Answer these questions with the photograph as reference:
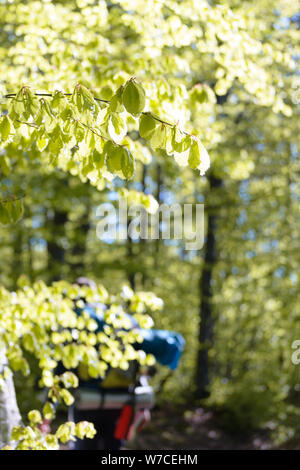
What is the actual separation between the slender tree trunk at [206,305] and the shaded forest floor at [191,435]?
92cm

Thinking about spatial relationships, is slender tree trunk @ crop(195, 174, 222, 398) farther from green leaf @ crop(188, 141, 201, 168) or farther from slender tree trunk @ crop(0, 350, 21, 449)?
green leaf @ crop(188, 141, 201, 168)

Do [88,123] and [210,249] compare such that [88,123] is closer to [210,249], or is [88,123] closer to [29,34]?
[29,34]

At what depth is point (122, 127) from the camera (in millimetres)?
2432

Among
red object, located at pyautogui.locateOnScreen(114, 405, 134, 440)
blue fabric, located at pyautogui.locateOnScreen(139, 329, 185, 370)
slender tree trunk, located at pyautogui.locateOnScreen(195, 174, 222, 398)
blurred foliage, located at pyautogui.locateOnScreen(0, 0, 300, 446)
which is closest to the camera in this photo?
blue fabric, located at pyautogui.locateOnScreen(139, 329, 185, 370)

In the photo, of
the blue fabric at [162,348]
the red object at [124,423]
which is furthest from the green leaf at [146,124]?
the red object at [124,423]

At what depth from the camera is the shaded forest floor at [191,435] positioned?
1008 centimetres

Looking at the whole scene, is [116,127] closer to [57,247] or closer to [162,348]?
[162,348]

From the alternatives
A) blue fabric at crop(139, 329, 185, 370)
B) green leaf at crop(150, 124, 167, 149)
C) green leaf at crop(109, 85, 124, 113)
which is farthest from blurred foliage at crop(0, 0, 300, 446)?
green leaf at crop(109, 85, 124, 113)

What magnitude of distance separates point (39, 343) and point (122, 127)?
227cm

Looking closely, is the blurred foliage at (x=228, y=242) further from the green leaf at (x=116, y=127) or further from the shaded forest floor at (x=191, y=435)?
the green leaf at (x=116, y=127)

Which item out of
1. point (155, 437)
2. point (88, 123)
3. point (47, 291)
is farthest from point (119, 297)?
point (155, 437)

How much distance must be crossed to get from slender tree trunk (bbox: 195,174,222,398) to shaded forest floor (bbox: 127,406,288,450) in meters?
0.92

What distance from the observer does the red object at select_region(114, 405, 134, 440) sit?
5859 millimetres
